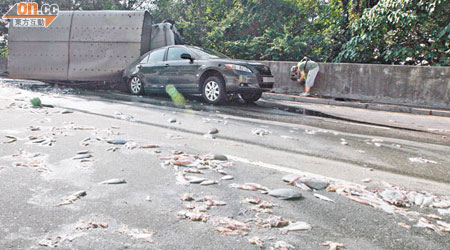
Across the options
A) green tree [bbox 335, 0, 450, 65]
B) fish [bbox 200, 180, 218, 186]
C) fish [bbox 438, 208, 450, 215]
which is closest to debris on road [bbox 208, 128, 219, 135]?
fish [bbox 200, 180, 218, 186]

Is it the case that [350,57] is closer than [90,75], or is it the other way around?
[90,75]

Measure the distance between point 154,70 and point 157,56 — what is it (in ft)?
1.56

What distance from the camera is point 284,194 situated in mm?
3533

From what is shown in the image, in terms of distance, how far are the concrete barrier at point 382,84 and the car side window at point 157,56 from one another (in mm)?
4950

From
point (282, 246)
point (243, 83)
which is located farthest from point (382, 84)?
point (282, 246)

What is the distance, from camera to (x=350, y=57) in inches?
Result: 646

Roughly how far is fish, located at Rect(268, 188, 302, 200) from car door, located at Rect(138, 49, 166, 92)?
8.75 m

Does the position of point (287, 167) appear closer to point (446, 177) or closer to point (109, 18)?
point (446, 177)

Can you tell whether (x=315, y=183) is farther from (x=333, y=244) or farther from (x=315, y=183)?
(x=333, y=244)

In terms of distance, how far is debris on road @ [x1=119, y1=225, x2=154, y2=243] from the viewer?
2674 millimetres

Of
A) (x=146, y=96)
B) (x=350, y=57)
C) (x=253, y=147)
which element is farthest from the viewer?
(x=350, y=57)

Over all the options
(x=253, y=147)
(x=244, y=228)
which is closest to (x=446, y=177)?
(x=253, y=147)

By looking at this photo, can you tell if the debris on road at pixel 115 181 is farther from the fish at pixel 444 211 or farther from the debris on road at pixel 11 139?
the fish at pixel 444 211

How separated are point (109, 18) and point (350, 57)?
9653 millimetres
